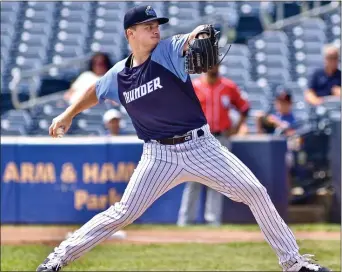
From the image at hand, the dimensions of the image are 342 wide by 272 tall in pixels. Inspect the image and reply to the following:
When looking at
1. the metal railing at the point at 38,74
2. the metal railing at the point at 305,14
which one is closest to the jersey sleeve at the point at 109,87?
the metal railing at the point at 38,74

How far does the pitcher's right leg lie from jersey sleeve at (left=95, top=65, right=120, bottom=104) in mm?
511

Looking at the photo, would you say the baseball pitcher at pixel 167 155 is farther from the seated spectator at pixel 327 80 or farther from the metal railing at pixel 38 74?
the metal railing at pixel 38 74

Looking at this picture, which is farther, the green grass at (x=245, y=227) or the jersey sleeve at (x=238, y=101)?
the jersey sleeve at (x=238, y=101)

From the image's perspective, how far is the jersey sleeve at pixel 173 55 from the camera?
5.46 meters

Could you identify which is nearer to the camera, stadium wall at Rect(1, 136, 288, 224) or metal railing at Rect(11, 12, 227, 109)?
stadium wall at Rect(1, 136, 288, 224)

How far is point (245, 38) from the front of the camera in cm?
1652

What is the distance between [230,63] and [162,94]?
10.2 m

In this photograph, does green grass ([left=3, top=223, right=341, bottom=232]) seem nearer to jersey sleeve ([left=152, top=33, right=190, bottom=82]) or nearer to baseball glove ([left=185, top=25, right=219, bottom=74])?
jersey sleeve ([left=152, top=33, right=190, bottom=82])

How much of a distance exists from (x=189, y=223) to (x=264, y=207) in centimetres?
516

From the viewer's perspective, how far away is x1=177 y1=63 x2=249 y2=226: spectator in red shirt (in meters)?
10.5

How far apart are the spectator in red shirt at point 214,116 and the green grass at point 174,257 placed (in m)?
1.71

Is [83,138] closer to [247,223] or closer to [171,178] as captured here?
[247,223]

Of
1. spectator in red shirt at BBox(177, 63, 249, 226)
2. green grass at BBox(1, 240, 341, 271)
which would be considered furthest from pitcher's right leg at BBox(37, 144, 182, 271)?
spectator in red shirt at BBox(177, 63, 249, 226)

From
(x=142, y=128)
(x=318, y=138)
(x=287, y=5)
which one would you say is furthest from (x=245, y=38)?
(x=142, y=128)
